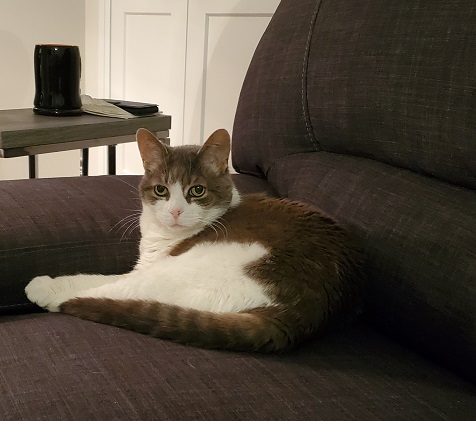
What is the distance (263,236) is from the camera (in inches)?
42.3

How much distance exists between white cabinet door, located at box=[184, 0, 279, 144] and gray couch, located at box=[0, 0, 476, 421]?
637mm

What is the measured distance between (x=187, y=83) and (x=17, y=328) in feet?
5.38

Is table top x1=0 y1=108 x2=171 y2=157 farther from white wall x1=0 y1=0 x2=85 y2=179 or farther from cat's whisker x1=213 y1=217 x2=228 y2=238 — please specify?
white wall x1=0 y1=0 x2=85 y2=179

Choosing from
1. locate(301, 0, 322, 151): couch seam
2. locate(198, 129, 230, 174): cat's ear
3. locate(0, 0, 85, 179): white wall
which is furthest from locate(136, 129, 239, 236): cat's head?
locate(0, 0, 85, 179): white wall

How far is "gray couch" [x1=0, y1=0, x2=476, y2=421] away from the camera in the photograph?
782 mm

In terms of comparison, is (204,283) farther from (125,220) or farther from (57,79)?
(57,79)

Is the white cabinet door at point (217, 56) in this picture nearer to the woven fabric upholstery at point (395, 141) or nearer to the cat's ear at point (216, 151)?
the woven fabric upholstery at point (395, 141)

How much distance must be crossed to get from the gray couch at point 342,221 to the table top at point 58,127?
0.29m

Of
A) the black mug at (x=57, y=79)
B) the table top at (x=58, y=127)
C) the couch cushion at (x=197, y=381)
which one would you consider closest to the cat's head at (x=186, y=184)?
the couch cushion at (x=197, y=381)

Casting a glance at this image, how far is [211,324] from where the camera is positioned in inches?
35.1

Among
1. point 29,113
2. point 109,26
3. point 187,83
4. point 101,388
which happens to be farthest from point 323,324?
point 109,26

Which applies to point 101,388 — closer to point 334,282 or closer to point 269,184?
point 334,282

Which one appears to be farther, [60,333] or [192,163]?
[192,163]

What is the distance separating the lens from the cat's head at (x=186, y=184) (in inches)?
47.0
